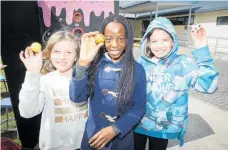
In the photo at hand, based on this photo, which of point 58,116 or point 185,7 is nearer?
point 58,116

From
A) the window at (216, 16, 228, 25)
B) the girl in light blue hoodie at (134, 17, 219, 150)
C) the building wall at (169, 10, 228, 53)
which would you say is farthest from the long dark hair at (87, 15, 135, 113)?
the window at (216, 16, 228, 25)

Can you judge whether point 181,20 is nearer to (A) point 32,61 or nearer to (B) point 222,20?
(B) point 222,20

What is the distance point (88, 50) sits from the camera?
4.78 feet

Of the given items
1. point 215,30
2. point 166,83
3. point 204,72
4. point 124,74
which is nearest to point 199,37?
point 204,72

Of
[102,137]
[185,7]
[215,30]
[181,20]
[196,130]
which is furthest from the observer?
[181,20]

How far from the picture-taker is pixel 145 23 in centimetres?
2639

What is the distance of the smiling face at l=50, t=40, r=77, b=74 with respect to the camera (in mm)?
1754

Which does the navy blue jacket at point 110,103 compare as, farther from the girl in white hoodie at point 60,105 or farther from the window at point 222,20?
the window at point 222,20

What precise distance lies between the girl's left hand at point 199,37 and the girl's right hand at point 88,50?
2.42 feet

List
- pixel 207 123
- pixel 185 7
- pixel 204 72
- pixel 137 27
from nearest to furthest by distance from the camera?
1. pixel 204 72
2. pixel 207 123
3. pixel 185 7
4. pixel 137 27

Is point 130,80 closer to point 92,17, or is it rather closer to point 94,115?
point 94,115

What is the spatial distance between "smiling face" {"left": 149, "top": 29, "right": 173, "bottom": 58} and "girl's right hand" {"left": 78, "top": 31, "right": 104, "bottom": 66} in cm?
61

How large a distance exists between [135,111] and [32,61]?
723mm

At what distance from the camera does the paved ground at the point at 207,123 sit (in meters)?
3.32
